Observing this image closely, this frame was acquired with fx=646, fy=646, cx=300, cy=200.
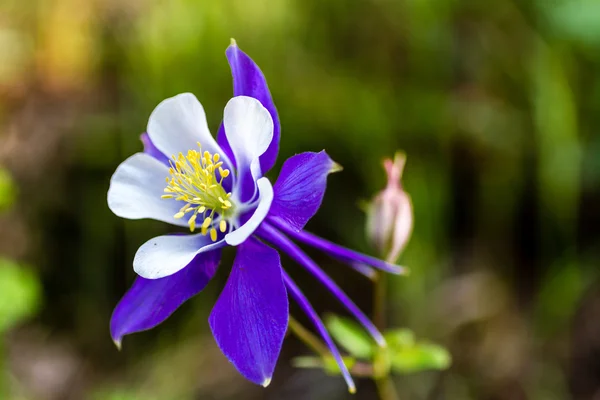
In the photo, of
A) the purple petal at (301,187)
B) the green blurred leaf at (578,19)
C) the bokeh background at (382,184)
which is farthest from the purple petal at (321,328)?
the green blurred leaf at (578,19)

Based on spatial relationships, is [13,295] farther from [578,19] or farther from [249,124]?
[578,19]

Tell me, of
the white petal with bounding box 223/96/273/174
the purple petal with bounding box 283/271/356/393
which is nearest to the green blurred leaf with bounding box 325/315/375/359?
the purple petal with bounding box 283/271/356/393

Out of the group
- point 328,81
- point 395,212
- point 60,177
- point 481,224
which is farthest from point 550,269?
point 60,177

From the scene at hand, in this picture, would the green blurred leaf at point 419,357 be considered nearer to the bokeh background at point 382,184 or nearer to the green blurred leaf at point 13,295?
the bokeh background at point 382,184

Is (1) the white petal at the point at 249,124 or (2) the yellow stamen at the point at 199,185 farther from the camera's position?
(2) the yellow stamen at the point at 199,185

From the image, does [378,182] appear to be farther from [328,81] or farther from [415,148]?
[328,81]

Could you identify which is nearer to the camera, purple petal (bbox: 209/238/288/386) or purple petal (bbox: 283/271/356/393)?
purple petal (bbox: 209/238/288/386)

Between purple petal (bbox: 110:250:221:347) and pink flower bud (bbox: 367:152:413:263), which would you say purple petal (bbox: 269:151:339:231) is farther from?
pink flower bud (bbox: 367:152:413:263)
